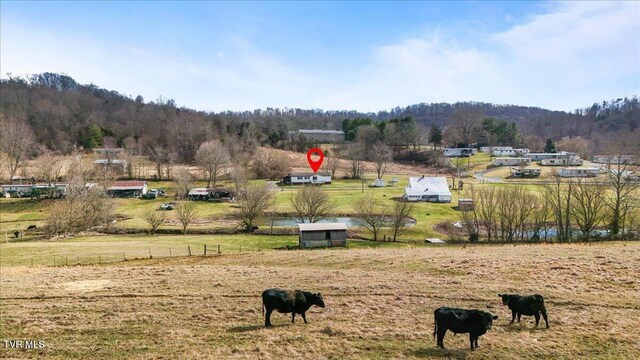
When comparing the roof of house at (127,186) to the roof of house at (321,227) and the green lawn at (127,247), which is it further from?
the roof of house at (321,227)

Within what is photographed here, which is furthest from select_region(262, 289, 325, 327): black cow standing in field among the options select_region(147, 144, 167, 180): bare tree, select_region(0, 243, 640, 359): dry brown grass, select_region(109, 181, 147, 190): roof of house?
select_region(147, 144, 167, 180): bare tree

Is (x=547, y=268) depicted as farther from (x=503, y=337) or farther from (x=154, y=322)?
(x=154, y=322)

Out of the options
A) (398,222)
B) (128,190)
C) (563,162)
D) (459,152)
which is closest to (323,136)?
(459,152)

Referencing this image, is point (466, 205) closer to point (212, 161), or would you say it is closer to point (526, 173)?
point (526, 173)

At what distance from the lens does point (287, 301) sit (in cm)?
1659

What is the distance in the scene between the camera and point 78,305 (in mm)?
19953

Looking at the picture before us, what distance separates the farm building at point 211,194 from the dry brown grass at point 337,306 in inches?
1837

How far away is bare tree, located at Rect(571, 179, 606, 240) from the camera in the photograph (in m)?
49.2

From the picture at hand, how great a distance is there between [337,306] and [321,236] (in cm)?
2706

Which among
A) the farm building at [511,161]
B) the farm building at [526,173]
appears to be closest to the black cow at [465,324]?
the farm building at [526,173]

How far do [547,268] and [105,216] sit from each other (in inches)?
2130

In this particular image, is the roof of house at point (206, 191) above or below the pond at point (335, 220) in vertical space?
above

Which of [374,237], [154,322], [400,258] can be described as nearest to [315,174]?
[374,237]

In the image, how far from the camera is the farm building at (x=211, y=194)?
76.8 m
